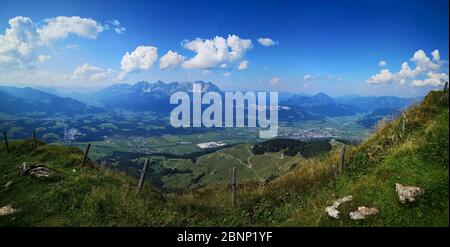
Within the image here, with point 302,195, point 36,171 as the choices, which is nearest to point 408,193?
point 302,195

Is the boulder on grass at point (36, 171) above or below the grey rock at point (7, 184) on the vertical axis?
above

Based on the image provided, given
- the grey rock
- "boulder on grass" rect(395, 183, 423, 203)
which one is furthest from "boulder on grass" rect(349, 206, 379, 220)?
the grey rock

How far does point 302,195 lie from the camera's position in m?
20.8

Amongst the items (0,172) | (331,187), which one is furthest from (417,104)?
(0,172)

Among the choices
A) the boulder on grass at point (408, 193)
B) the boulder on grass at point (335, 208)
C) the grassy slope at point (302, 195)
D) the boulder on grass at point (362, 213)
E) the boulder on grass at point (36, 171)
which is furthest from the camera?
the boulder on grass at point (36, 171)

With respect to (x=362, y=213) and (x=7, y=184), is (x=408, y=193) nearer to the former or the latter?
(x=362, y=213)

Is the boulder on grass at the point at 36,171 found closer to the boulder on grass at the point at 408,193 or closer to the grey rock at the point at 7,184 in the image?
the grey rock at the point at 7,184

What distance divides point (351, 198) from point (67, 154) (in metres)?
26.9

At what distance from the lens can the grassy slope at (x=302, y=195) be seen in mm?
15548

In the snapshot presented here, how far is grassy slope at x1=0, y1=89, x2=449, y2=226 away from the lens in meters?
15.5

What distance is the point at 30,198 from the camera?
21.9 metres

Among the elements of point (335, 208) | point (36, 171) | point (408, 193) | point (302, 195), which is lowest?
point (302, 195)

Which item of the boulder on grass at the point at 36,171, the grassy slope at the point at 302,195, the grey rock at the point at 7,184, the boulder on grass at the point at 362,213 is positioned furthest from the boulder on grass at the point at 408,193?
the grey rock at the point at 7,184
